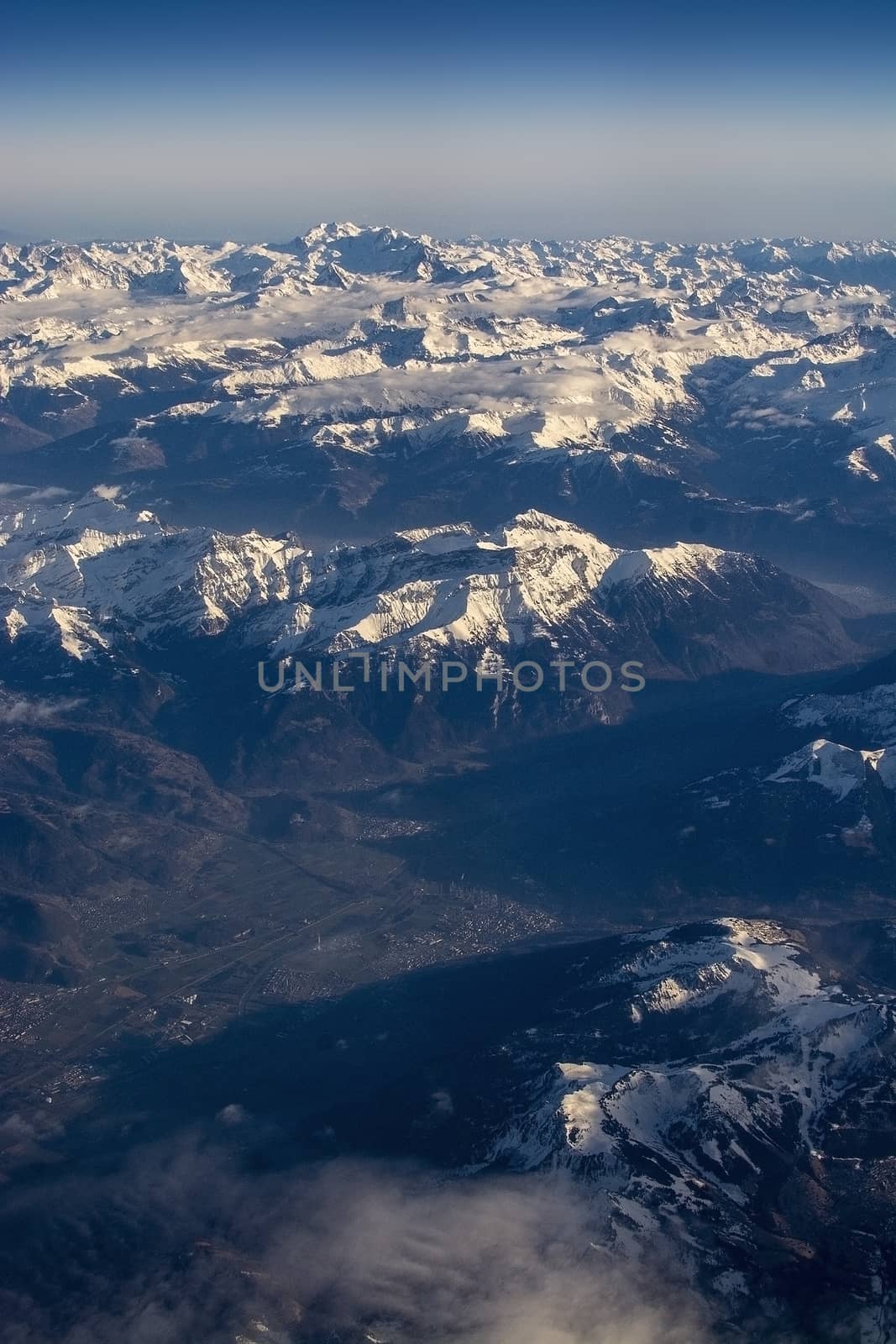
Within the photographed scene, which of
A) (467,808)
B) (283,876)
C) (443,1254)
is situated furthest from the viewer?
(467,808)

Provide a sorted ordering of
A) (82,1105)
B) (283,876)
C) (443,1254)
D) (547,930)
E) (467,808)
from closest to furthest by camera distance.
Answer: (443,1254), (82,1105), (547,930), (283,876), (467,808)

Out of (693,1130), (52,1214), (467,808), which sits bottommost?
(52,1214)

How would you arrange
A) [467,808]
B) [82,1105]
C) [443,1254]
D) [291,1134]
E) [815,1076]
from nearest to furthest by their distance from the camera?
1. [443,1254]
2. [815,1076]
3. [291,1134]
4. [82,1105]
5. [467,808]

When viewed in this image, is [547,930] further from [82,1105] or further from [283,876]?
[82,1105]

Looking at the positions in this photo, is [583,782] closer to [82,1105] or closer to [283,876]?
[283,876]

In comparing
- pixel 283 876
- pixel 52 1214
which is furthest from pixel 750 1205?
A: pixel 283 876

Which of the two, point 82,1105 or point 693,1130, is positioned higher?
point 693,1130

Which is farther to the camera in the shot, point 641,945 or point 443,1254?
point 641,945

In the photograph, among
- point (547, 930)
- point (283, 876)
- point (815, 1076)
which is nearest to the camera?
point (815, 1076)

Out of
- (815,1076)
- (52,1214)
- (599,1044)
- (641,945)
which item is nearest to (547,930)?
(641,945)
